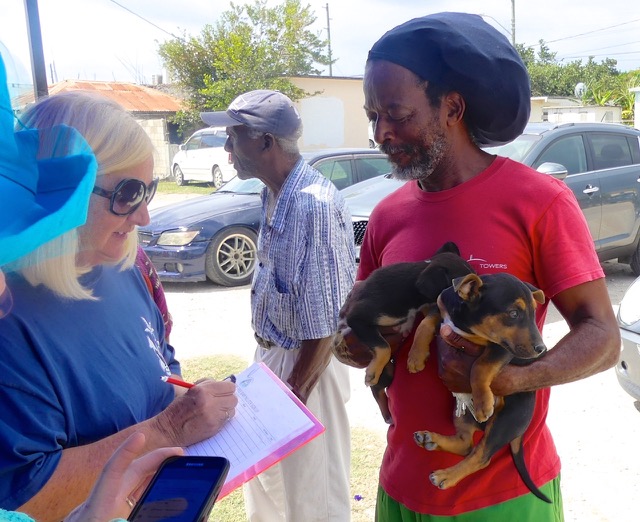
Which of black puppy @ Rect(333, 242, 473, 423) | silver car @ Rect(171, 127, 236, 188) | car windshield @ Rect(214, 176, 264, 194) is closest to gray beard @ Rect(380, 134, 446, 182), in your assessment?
black puppy @ Rect(333, 242, 473, 423)

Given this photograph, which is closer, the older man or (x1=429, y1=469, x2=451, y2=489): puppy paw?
(x1=429, y1=469, x2=451, y2=489): puppy paw

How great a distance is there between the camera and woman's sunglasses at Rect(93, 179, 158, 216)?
186 centimetres

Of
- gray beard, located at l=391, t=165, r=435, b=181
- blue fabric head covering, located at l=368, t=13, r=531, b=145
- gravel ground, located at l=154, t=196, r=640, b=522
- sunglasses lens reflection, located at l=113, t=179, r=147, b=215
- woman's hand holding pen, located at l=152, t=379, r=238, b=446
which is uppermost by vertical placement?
blue fabric head covering, located at l=368, t=13, r=531, b=145

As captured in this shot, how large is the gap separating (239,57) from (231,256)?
1778cm

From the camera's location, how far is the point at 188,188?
21484 mm

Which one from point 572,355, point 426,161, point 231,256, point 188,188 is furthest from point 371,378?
point 188,188

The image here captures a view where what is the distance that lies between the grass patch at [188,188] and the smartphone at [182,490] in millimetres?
18744

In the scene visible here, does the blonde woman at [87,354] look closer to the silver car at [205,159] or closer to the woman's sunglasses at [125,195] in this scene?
the woman's sunglasses at [125,195]

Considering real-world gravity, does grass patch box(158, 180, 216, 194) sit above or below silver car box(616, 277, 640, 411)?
below

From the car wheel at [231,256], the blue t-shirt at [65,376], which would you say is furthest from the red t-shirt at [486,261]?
the car wheel at [231,256]

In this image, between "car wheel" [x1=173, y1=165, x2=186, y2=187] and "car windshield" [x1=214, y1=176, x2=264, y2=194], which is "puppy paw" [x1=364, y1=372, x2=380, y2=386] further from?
"car wheel" [x1=173, y1=165, x2=186, y2=187]

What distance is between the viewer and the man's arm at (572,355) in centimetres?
151

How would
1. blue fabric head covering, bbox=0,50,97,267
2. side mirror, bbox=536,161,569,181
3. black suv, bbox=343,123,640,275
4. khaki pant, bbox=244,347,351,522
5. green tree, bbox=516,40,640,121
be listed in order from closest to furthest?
A: blue fabric head covering, bbox=0,50,97,267, khaki pant, bbox=244,347,351,522, side mirror, bbox=536,161,569,181, black suv, bbox=343,123,640,275, green tree, bbox=516,40,640,121

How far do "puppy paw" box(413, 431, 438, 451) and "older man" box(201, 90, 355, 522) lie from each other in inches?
48.4
